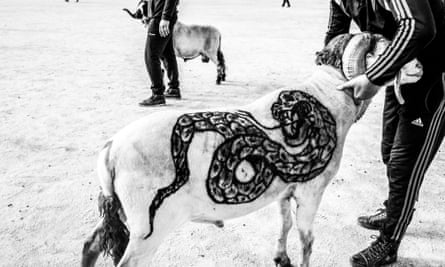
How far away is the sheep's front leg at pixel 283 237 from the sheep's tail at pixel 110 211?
1166mm

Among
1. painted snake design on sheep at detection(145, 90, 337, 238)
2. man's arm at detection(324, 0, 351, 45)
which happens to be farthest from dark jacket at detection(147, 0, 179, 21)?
painted snake design on sheep at detection(145, 90, 337, 238)

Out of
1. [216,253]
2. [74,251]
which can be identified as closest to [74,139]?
[74,251]

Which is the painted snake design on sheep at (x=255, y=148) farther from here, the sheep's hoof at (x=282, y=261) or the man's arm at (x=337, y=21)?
A: the sheep's hoof at (x=282, y=261)

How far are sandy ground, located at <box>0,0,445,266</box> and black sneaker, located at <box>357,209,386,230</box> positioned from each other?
10 centimetres

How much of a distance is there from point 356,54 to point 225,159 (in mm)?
945

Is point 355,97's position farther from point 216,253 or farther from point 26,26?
point 26,26

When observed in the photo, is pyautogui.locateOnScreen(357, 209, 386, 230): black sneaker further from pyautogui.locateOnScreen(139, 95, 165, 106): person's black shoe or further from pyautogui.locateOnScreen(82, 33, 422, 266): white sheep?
pyautogui.locateOnScreen(139, 95, 165, 106): person's black shoe

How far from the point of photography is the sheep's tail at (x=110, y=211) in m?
2.20

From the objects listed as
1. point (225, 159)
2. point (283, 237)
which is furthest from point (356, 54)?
point (283, 237)

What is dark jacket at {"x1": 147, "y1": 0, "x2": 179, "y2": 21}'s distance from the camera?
20.7ft

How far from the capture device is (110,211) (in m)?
2.22

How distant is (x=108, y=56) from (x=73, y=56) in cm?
85

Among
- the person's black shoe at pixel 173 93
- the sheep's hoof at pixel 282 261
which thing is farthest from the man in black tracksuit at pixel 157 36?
the sheep's hoof at pixel 282 261

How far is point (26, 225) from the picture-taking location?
3559mm
